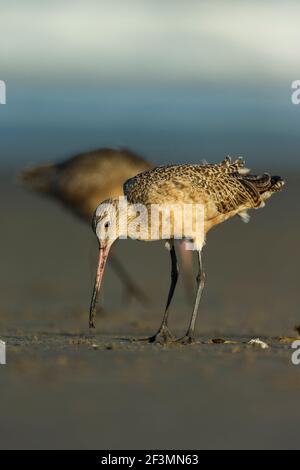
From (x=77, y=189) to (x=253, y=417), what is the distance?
641 cm

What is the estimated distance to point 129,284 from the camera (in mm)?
14172

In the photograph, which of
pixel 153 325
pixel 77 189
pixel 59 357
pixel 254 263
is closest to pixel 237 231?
pixel 254 263

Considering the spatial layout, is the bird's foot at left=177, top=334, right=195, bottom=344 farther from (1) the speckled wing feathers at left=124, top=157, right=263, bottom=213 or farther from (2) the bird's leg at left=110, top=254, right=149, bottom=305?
(2) the bird's leg at left=110, top=254, right=149, bottom=305

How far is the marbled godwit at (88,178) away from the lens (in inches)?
554

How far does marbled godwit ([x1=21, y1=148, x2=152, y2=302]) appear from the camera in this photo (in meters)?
14.1

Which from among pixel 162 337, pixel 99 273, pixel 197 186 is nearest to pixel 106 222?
pixel 99 273

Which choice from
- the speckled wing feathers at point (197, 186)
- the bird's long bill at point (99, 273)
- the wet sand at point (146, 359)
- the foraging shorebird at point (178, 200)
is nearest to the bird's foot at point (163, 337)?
the foraging shorebird at point (178, 200)

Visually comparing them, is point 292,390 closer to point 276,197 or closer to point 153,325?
point 153,325

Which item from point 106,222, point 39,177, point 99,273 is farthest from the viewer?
point 39,177

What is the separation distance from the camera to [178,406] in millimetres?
8336

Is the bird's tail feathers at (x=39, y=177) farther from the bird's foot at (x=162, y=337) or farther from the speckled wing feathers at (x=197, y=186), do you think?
the bird's foot at (x=162, y=337)

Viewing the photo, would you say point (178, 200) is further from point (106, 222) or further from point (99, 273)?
point (99, 273)

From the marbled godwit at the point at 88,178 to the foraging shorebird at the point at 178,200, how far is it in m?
2.81

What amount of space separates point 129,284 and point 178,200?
3461mm
